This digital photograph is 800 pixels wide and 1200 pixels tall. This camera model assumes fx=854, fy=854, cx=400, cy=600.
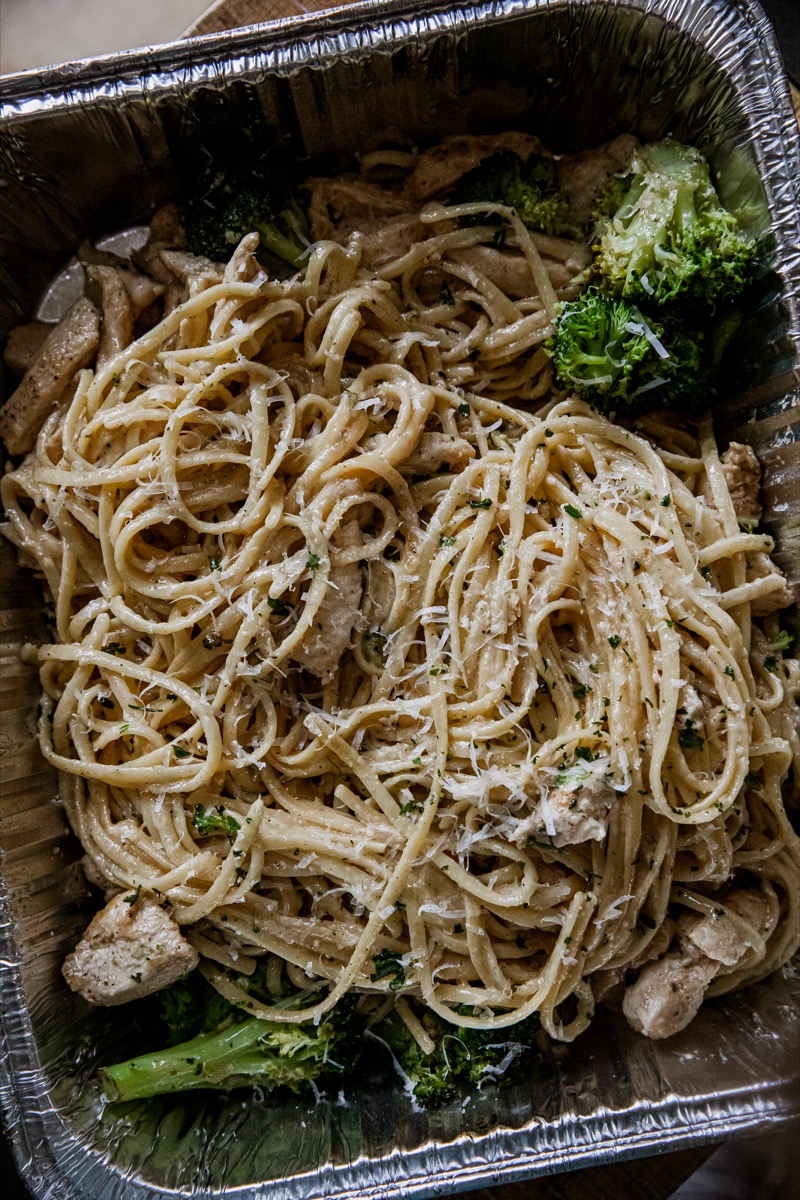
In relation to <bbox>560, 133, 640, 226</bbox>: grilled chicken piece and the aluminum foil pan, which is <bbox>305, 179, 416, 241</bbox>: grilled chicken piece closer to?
the aluminum foil pan

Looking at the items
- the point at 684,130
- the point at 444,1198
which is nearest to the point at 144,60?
the point at 684,130

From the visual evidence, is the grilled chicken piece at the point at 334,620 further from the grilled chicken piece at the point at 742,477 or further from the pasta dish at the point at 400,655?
the grilled chicken piece at the point at 742,477

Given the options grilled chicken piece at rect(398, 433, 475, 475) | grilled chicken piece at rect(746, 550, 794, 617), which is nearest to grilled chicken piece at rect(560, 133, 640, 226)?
grilled chicken piece at rect(398, 433, 475, 475)

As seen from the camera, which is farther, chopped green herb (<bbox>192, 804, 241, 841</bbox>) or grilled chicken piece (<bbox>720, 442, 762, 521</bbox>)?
grilled chicken piece (<bbox>720, 442, 762, 521</bbox>)

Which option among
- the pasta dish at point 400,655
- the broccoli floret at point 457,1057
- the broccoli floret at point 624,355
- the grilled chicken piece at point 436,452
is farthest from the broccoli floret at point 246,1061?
the broccoli floret at point 624,355

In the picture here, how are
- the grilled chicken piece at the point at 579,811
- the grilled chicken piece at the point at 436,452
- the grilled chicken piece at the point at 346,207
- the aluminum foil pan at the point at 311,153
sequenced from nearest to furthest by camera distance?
the grilled chicken piece at the point at 579,811
the aluminum foil pan at the point at 311,153
the grilled chicken piece at the point at 436,452
the grilled chicken piece at the point at 346,207
